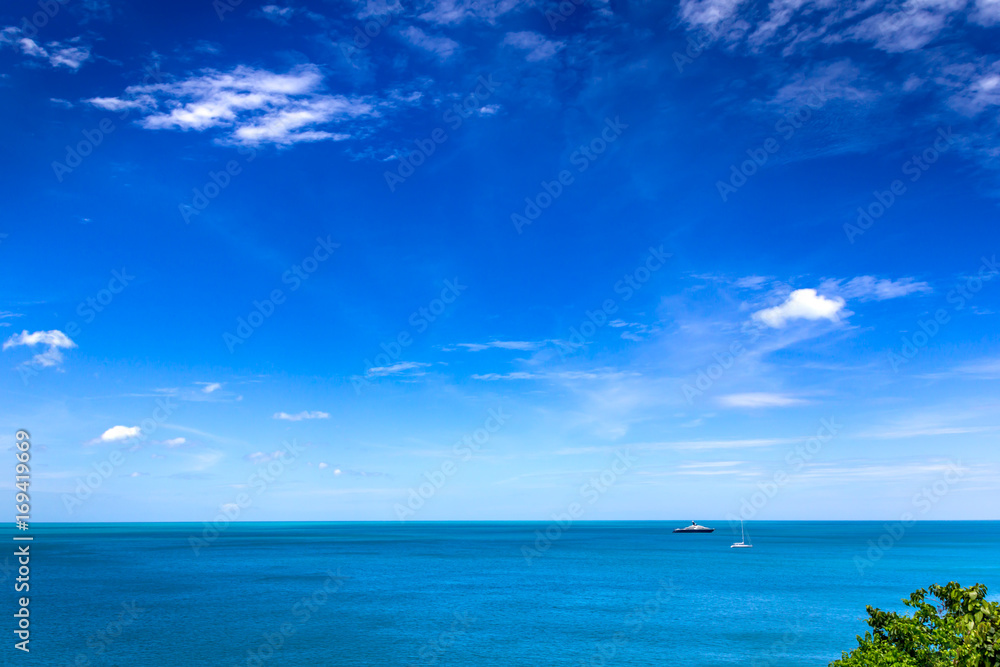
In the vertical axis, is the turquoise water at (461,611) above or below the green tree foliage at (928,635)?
below

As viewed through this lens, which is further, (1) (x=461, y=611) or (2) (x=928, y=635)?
(1) (x=461, y=611)

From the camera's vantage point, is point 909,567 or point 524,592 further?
point 909,567

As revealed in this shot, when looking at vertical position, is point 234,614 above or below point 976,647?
below

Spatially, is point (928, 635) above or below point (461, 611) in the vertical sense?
above

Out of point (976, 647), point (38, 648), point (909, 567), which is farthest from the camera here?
point (909, 567)

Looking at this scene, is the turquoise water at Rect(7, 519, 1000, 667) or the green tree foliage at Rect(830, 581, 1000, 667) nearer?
the green tree foliage at Rect(830, 581, 1000, 667)

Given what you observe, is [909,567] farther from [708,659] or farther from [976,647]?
[976,647]

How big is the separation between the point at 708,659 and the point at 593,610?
2597 cm

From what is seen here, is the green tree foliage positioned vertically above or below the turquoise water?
above

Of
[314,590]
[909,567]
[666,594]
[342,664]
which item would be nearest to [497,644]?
[342,664]

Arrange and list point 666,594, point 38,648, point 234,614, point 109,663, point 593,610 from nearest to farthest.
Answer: point 109,663, point 38,648, point 234,614, point 593,610, point 666,594

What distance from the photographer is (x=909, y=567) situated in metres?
133

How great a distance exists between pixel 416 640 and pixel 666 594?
44416mm

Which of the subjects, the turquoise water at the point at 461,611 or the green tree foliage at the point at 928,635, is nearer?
the green tree foliage at the point at 928,635
